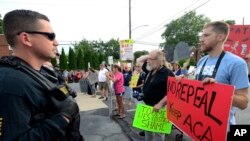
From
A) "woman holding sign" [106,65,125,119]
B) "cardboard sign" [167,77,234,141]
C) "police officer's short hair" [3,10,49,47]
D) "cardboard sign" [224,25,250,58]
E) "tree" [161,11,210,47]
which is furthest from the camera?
"tree" [161,11,210,47]

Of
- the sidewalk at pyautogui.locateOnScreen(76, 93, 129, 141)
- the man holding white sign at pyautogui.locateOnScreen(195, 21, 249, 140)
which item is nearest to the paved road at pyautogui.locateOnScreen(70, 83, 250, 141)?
the sidewalk at pyautogui.locateOnScreen(76, 93, 129, 141)

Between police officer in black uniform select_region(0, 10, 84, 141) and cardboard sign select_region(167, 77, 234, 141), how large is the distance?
1245mm

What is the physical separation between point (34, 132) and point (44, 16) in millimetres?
811

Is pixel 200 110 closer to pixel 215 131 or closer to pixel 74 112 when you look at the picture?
pixel 215 131

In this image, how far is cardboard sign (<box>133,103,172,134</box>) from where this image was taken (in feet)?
14.3

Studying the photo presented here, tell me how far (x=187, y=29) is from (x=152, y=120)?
7544cm

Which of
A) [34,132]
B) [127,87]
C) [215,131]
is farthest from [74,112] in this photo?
[127,87]

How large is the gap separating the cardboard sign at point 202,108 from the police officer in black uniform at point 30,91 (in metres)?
1.24

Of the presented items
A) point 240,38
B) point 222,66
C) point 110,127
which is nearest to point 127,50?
point 110,127

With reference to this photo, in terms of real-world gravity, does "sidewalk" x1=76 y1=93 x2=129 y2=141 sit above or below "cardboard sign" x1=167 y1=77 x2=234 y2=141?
below

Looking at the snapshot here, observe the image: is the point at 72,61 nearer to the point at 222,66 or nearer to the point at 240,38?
the point at 240,38

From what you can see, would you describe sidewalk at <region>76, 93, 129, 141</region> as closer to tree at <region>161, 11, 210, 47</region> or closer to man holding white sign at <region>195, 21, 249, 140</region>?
man holding white sign at <region>195, 21, 249, 140</region>

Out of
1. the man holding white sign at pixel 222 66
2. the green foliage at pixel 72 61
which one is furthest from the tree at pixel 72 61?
the man holding white sign at pixel 222 66

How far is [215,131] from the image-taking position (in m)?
2.53
